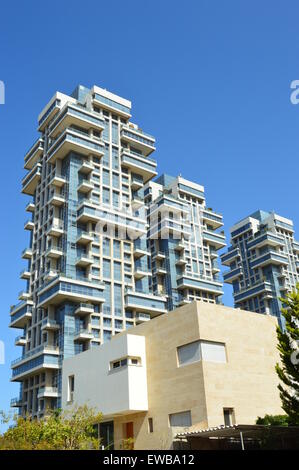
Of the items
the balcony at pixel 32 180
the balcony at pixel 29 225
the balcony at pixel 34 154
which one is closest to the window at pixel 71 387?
the balcony at pixel 29 225

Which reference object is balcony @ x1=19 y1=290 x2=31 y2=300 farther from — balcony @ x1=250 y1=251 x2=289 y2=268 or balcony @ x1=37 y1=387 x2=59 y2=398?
balcony @ x1=250 y1=251 x2=289 y2=268

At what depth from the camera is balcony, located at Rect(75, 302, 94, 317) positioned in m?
63.6

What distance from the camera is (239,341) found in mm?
33344

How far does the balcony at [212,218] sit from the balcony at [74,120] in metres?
29.9

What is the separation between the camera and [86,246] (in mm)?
70500

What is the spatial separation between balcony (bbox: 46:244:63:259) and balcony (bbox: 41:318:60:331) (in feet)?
30.3

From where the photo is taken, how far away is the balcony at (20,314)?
2876 inches

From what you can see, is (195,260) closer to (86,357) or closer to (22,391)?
(22,391)

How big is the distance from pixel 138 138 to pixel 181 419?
196 feet

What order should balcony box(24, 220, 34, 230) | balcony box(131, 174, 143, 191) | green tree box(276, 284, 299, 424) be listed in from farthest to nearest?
balcony box(24, 220, 34, 230) → balcony box(131, 174, 143, 191) → green tree box(276, 284, 299, 424)

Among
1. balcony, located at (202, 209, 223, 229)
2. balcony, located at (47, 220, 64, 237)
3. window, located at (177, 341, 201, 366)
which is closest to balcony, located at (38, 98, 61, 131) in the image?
balcony, located at (47, 220, 64, 237)

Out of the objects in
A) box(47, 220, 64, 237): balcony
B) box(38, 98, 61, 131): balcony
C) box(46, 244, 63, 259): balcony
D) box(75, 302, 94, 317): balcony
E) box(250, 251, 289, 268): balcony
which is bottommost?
box(75, 302, 94, 317): balcony

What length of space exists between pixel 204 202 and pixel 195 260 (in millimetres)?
14680

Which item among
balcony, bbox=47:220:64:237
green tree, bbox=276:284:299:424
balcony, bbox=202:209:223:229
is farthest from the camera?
balcony, bbox=202:209:223:229
